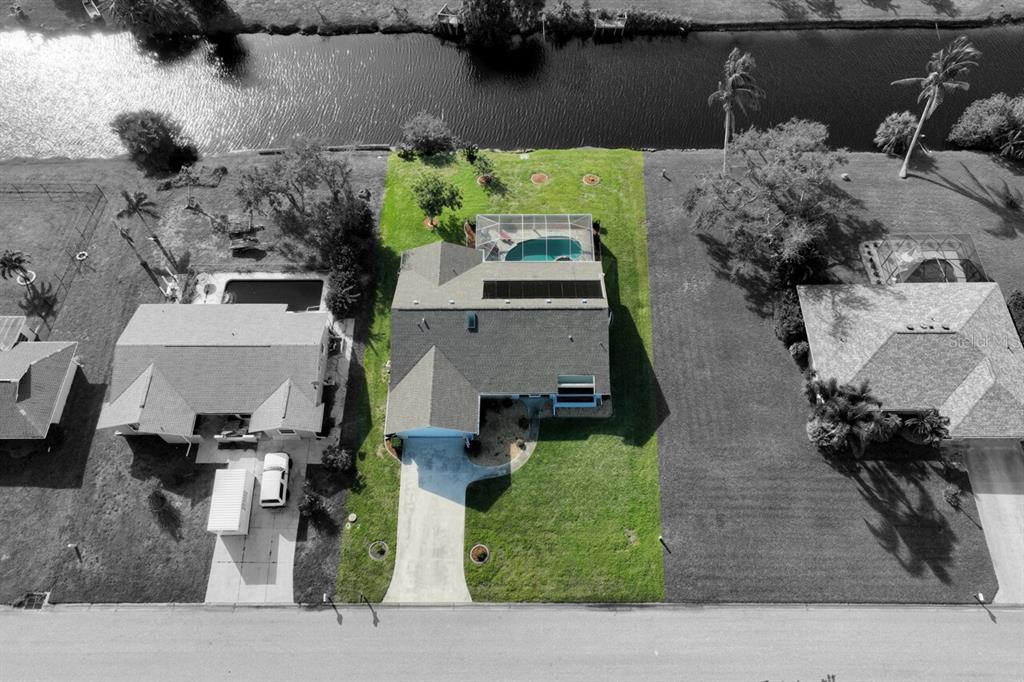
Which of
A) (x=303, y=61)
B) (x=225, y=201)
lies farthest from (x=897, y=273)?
(x=303, y=61)

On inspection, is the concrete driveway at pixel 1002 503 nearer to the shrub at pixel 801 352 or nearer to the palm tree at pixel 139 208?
the shrub at pixel 801 352

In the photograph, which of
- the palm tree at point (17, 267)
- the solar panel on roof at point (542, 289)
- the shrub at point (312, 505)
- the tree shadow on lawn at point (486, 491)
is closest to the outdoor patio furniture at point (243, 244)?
the palm tree at point (17, 267)

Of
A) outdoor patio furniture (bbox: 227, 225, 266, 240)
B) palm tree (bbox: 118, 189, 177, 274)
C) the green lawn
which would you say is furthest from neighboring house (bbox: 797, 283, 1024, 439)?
palm tree (bbox: 118, 189, 177, 274)

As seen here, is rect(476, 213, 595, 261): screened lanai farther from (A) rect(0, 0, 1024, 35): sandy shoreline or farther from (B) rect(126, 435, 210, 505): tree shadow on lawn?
(A) rect(0, 0, 1024, 35): sandy shoreline

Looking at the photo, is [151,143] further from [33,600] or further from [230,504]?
[33,600]

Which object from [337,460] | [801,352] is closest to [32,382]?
[337,460]
